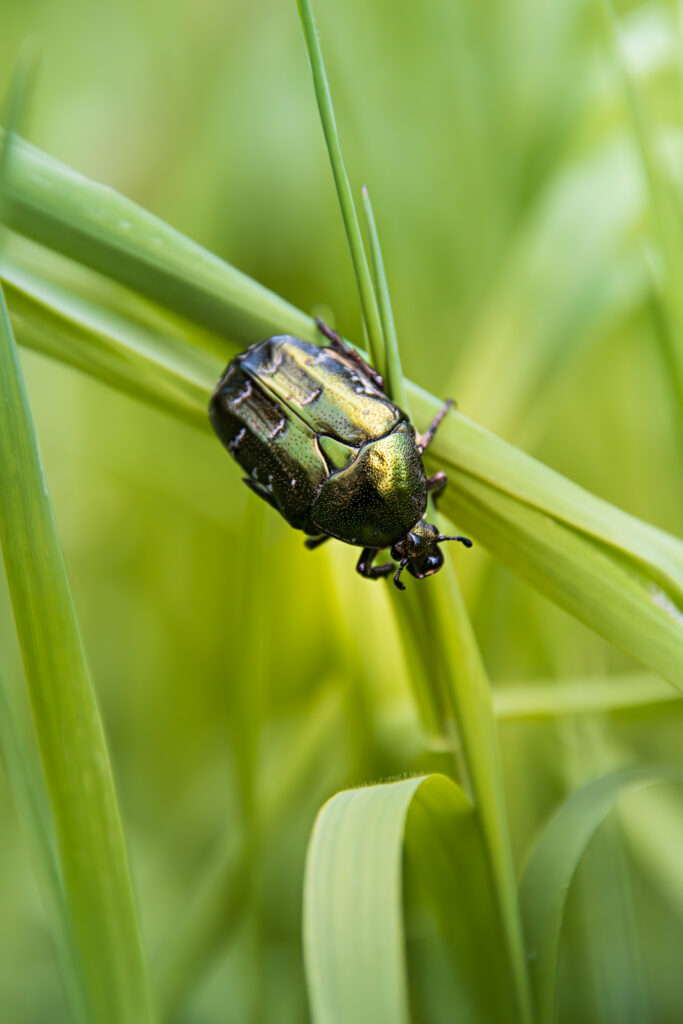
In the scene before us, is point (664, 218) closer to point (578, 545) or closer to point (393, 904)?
point (578, 545)

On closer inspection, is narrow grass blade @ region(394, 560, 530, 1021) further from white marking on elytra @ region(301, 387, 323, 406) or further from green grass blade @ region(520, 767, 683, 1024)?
white marking on elytra @ region(301, 387, 323, 406)

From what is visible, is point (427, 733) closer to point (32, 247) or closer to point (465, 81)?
point (32, 247)

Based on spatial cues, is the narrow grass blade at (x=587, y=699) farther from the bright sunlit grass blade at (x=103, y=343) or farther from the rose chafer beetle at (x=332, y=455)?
the bright sunlit grass blade at (x=103, y=343)

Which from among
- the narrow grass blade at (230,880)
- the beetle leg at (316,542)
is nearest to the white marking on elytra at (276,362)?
the beetle leg at (316,542)

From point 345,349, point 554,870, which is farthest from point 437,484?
point 554,870

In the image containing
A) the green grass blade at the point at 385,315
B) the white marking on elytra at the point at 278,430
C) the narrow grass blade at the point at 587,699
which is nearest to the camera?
the green grass blade at the point at 385,315

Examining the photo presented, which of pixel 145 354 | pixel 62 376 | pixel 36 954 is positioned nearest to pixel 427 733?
pixel 145 354
